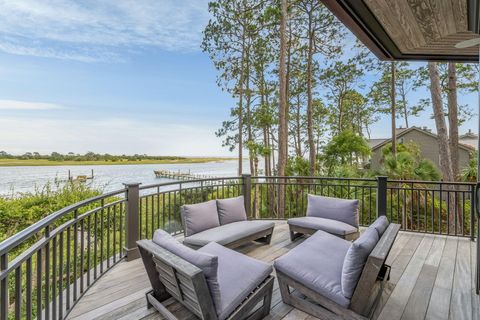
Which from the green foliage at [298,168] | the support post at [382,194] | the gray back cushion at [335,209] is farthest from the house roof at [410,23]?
the green foliage at [298,168]

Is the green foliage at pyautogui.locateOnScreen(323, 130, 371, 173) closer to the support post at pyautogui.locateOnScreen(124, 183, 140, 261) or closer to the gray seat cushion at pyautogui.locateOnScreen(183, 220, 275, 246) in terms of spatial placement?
the gray seat cushion at pyautogui.locateOnScreen(183, 220, 275, 246)

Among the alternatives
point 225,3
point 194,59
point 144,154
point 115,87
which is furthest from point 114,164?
point 225,3

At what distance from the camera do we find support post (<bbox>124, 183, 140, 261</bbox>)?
3.25 m

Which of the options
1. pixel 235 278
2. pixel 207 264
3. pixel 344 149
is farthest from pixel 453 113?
pixel 207 264

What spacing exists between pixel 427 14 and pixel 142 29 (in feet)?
28.8

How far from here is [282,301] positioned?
7.63ft

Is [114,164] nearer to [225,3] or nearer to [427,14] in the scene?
[225,3]

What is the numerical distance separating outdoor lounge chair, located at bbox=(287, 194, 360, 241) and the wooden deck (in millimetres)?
457

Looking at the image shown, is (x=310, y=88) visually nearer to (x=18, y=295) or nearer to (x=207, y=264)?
(x=207, y=264)

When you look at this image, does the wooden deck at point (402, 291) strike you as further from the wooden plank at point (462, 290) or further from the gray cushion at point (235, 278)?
the gray cushion at point (235, 278)

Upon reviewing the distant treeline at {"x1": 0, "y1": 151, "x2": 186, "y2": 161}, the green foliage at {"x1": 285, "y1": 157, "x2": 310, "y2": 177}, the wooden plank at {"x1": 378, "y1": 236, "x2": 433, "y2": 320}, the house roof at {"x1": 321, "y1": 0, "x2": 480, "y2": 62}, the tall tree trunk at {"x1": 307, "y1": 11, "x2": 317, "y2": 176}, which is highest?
the tall tree trunk at {"x1": 307, "y1": 11, "x2": 317, "y2": 176}

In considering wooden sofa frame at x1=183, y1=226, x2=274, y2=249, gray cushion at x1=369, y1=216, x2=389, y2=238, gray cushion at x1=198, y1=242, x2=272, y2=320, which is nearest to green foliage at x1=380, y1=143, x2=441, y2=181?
wooden sofa frame at x1=183, y1=226, x2=274, y2=249

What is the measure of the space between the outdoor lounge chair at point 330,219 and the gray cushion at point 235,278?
166cm

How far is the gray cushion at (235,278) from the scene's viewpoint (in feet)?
5.91
